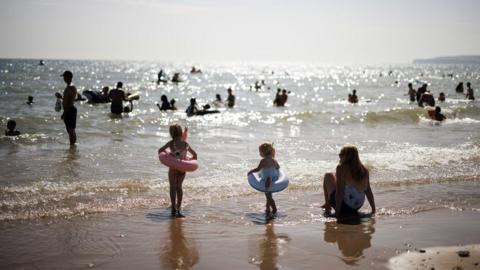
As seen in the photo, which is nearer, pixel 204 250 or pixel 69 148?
pixel 204 250

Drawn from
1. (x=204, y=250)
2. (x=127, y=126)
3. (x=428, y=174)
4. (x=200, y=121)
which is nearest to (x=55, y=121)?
(x=127, y=126)

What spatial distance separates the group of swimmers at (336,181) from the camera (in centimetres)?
672

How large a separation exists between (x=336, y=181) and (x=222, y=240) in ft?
6.37

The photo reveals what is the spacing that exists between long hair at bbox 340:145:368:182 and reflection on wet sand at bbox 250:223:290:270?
141 centimetres

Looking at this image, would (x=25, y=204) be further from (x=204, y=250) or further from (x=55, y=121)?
(x=55, y=121)

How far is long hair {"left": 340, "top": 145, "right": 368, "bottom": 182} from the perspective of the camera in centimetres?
666

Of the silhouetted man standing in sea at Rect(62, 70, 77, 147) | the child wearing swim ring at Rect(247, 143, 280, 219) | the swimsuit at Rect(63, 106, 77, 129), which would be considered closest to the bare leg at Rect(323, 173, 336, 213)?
the child wearing swim ring at Rect(247, 143, 280, 219)

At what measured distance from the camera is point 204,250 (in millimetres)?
5281

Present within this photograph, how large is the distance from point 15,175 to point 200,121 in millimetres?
12265

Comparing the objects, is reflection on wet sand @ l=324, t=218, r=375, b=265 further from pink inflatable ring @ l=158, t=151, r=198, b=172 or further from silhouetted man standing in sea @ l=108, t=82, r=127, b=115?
silhouetted man standing in sea @ l=108, t=82, r=127, b=115

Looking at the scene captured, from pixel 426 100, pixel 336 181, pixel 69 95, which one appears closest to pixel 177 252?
pixel 336 181

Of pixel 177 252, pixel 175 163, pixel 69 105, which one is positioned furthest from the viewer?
pixel 69 105

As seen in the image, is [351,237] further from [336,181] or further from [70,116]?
[70,116]

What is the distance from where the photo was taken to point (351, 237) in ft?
19.0
